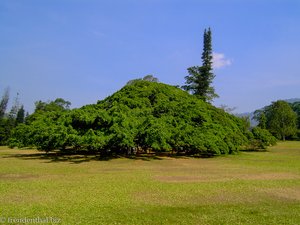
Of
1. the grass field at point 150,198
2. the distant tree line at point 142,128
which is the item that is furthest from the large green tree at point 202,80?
the grass field at point 150,198

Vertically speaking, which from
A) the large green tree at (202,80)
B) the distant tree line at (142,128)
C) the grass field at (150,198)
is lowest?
the grass field at (150,198)

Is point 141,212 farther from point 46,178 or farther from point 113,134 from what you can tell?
point 113,134

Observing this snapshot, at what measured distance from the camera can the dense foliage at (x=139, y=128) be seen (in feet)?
70.7

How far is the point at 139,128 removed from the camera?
76.0 ft

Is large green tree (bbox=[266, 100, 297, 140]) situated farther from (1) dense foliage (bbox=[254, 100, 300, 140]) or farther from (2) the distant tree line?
(2) the distant tree line

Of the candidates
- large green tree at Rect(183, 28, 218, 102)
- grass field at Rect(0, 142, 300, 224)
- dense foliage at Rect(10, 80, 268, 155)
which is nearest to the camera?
grass field at Rect(0, 142, 300, 224)

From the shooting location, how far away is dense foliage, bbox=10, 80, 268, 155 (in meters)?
21.6

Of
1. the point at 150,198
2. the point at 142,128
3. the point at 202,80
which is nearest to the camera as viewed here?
the point at 150,198

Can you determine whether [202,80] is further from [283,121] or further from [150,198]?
[150,198]

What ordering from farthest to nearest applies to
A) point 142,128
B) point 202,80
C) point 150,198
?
point 202,80
point 142,128
point 150,198

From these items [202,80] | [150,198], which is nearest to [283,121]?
[202,80]

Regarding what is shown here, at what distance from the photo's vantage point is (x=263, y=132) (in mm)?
32500

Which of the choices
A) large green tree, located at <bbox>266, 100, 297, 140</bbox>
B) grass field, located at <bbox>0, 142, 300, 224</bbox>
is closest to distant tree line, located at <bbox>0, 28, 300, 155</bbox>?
grass field, located at <bbox>0, 142, 300, 224</bbox>

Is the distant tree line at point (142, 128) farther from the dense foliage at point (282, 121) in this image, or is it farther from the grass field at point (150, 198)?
the dense foliage at point (282, 121)
